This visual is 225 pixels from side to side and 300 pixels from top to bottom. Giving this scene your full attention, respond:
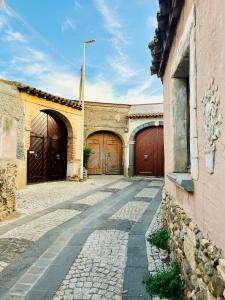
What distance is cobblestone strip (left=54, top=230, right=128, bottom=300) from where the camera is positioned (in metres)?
2.58

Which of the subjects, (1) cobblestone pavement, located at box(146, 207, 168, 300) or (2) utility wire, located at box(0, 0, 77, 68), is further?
(2) utility wire, located at box(0, 0, 77, 68)

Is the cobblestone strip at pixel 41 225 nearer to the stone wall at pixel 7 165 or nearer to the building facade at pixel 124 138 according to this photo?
the stone wall at pixel 7 165

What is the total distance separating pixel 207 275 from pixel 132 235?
111 inches

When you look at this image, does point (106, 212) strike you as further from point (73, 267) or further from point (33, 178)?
point (33, 178)

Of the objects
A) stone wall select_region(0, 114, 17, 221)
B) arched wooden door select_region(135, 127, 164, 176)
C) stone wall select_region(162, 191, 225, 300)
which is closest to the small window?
stone wall select_region(162, 191, 225, 300)

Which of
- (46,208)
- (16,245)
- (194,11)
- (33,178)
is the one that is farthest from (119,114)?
(194,11)

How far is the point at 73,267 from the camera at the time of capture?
3.17 metres

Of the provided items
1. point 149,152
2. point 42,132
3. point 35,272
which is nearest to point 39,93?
point 42,132

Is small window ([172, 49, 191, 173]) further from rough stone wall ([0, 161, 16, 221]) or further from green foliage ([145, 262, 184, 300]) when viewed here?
rough stone wall ([0, 161, 16, 221])

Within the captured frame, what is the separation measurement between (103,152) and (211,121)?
1460 cm

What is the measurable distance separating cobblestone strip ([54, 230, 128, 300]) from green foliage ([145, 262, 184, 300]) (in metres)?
0.32

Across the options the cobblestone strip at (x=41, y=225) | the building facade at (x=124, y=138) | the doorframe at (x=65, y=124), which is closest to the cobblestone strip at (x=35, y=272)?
the cobblestone strip at (x=41, y=225)

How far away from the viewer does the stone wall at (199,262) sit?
60.8 inches

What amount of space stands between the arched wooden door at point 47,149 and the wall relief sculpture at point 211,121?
1010 centimetres
